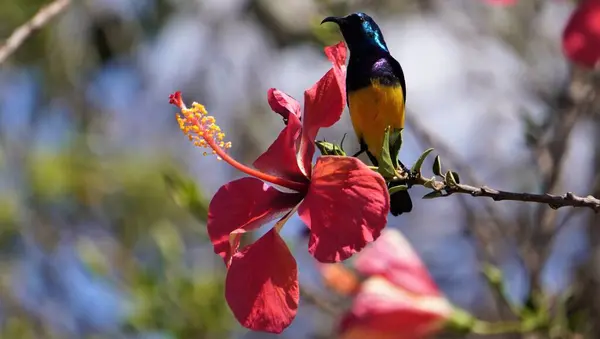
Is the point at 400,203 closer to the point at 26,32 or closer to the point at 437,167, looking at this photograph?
the point at 437,167

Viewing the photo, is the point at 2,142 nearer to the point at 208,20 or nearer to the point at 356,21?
the point at 208,20

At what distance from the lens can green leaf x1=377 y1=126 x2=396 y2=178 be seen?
0.99 metres

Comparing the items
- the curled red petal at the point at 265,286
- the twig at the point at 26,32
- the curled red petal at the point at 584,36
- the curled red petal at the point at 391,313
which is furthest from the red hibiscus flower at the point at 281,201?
the curled red petal at the point at 391,313

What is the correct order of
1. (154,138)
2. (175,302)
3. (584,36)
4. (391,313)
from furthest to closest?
1. (154,138)
2. (175,302)
3. (391,313)
4. (584,36)

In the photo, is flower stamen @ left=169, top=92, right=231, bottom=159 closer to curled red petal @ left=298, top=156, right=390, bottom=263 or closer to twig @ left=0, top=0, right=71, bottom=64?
curled red petal @ left=298, top=156, right=390, bottom=263

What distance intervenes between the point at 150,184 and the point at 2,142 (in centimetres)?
156

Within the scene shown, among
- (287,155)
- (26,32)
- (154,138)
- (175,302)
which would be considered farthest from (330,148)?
(154,138)

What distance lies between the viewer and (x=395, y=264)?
79.0 inches

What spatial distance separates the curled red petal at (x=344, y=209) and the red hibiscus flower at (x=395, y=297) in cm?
93

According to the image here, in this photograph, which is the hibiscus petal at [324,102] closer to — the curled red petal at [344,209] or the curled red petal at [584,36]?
the curled red petal at [344,209]

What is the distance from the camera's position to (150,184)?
19.7ft

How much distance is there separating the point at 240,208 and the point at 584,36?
91cm

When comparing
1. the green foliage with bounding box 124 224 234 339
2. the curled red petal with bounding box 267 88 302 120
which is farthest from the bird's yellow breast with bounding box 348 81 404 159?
the green foliage with bounding box 124 224 234 339

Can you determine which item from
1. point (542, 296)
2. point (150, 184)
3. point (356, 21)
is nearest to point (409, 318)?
point (542, 296)
